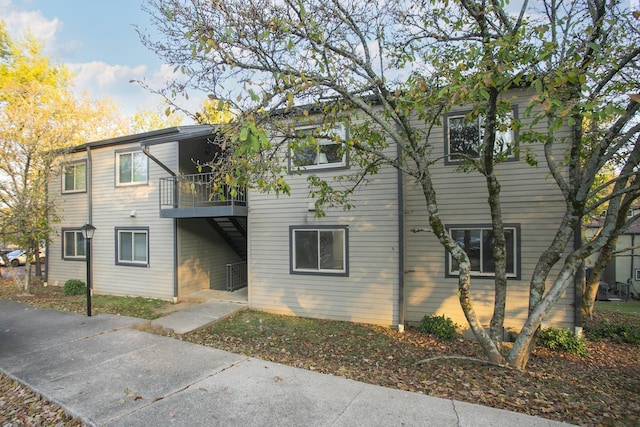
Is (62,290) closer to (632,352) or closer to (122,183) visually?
(122,183)

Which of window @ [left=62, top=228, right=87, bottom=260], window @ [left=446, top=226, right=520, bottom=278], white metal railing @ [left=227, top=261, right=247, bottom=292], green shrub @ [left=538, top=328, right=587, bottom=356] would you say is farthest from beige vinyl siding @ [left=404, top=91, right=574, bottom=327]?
window @ [left=62, top=228, right=87, bottom=260]

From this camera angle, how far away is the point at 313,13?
5270mm

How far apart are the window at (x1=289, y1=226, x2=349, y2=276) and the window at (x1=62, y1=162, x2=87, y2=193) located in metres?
8.70

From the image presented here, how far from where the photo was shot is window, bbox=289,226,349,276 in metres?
8.20

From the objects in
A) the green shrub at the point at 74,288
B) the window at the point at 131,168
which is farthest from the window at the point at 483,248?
the green shrub at the point at 74,288

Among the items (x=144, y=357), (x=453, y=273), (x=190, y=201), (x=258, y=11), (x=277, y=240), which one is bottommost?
(x=144, y=357)

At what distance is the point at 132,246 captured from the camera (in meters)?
11.0

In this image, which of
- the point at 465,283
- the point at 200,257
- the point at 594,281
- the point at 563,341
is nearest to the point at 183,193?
the point at 200,257

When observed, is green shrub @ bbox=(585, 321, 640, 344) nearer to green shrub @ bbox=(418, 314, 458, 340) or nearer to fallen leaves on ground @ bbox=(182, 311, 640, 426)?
fallen leaves on ground @ bbox=(182, 311, 640, 426)

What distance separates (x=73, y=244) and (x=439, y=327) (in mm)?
12995

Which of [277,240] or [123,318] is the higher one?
[277,240]

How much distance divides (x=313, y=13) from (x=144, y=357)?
20.3 feet

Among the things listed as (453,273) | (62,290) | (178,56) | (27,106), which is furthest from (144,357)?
(27,106)

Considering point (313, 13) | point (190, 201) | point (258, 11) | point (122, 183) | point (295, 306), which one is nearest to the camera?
point (258, 11)
